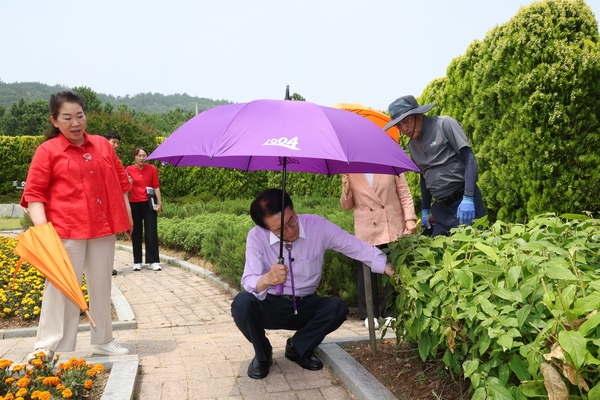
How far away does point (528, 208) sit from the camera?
653 cm

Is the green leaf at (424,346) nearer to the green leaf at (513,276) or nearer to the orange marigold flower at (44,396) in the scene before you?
the green leaf at (513,276)

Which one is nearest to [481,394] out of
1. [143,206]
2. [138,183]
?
[138,183]

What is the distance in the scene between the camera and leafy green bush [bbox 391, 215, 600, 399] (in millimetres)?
2008

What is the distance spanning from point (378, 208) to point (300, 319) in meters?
1.46

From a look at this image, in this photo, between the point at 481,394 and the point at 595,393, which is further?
the point at 481,394

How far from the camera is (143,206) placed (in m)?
8.86

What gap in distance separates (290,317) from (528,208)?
389 centimetres

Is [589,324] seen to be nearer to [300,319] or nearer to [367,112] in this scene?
[300,319]

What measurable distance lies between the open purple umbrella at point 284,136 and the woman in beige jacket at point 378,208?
145 cm

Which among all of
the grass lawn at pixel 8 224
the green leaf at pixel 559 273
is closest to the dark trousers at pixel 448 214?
the green leaf at pixel 559 273

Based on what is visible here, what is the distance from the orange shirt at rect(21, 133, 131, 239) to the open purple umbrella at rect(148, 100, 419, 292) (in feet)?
2.11

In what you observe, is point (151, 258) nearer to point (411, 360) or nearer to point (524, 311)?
point (411, 360)

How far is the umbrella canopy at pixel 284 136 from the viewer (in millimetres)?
2957

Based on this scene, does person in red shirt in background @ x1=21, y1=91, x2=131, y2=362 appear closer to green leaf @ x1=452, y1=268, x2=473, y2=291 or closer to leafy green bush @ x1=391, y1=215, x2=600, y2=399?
leafy green bush @ x1=391, y1=215, x2=600, y2=399
